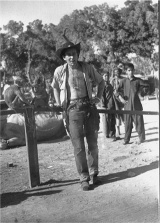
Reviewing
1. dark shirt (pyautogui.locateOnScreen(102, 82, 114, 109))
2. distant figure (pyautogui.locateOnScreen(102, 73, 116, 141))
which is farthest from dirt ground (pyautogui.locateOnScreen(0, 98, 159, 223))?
dark shirt (pyautogui.locateOnScreen(102, 82, 114, 109))

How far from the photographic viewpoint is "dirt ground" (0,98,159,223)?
321cm

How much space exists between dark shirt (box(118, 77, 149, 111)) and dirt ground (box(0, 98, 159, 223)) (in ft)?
3.93

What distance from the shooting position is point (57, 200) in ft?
12.0

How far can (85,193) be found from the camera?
3.79 metres

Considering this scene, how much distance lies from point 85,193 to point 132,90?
11.2ft

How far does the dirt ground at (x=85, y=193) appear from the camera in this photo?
3.21 m

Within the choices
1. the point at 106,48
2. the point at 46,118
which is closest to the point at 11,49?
the point at 106,48

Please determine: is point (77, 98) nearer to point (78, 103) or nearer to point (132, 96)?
point (78, 103)

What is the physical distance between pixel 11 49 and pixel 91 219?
93.4ft

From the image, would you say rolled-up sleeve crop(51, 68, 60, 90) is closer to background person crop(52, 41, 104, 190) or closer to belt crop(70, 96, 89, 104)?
background person crop(52, 41, 104, 190)

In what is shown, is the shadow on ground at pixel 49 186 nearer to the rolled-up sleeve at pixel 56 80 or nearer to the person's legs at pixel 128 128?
the rolled-up sleeve at pixel 56 80

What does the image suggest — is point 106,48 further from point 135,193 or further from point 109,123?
point 135,193

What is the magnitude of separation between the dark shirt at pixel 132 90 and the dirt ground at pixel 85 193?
1.20 m

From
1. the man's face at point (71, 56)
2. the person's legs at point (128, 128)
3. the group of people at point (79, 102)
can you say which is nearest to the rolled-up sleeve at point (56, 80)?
the group of people at point (79, 102)
